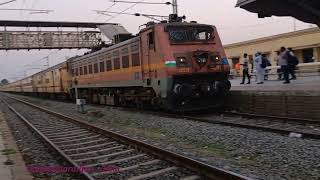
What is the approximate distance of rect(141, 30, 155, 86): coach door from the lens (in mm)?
17478

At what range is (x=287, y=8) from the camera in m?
13.3

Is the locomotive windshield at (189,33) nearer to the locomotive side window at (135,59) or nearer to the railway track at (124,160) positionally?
the locomotive side window at (135,59)

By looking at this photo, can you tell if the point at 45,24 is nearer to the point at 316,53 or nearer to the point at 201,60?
the point at 316,53

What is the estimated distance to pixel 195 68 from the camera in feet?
55.3

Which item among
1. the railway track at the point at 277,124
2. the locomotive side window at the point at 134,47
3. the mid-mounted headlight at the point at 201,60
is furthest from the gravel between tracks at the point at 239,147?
the locomotive side window at the point at 134,47

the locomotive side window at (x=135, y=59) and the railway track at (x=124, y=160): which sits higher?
the locomotive side window at (x=135, y=59)

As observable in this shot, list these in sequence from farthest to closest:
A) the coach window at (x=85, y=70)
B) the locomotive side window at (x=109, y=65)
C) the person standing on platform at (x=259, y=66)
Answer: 1. the coach window at (x=85, y=70)
2. the locomotive side window at (x=109, y=65)
3. the person standing on platform at (x=259, y=66)

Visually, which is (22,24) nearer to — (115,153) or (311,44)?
(311,44)

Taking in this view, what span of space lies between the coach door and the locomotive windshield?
749mm

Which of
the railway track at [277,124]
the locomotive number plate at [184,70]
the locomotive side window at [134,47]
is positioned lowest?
the railway track at [277,124]

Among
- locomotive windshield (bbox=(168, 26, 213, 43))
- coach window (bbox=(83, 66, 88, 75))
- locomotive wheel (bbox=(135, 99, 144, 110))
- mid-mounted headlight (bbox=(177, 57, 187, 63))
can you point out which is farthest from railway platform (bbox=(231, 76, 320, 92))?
coach window (bbox=(83, 66, 88, 75))

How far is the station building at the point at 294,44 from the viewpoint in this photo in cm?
4106

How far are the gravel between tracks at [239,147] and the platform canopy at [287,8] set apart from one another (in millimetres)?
3365

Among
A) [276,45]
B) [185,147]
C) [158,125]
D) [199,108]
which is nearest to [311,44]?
[276,45]
